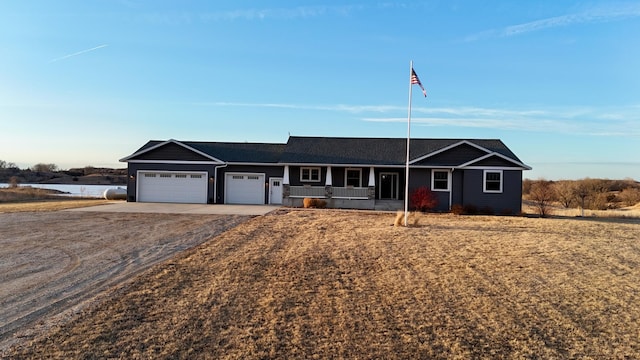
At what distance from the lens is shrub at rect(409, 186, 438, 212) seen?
2467 centimetres

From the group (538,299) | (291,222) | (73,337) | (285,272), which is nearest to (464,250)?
(538,299)

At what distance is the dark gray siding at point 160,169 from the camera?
1122 inches

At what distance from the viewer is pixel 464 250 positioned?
37.9ft

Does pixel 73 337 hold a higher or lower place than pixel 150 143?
lower

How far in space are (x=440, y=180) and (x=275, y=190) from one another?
10234 mm

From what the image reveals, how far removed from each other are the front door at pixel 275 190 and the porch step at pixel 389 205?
627cm

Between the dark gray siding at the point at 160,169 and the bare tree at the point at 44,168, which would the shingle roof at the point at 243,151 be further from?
the bare tree at the point at 44,168

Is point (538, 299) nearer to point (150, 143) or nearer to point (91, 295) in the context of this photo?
point (91, 295)

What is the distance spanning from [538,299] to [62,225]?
15.6 meters

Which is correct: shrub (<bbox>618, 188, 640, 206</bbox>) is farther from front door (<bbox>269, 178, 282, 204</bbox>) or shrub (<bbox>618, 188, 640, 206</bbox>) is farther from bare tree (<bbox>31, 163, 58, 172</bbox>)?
bare tree (<bbox>31, 163, 58, 172</bbox>)

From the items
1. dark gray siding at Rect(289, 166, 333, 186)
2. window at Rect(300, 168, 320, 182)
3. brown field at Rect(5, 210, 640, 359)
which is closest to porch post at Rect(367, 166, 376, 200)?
dark gray siding at Rect(289, 166, 333, 186)

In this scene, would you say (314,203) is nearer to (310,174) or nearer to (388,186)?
(310,174)

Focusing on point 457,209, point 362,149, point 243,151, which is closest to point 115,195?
point 243,151

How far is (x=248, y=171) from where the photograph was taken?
29031 millimetres
